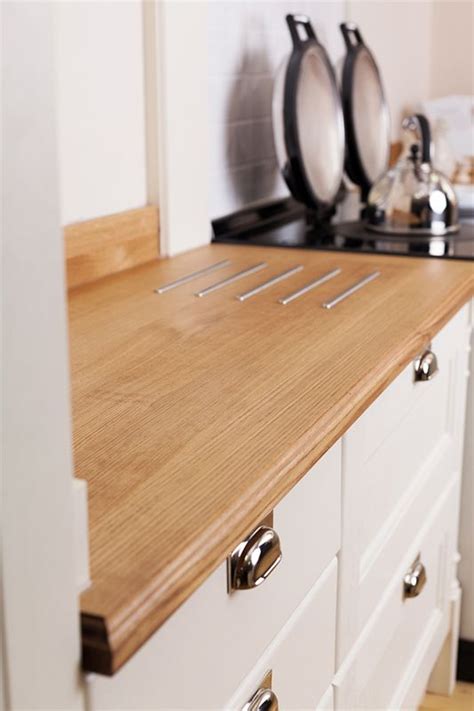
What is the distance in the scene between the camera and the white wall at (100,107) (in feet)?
4.71

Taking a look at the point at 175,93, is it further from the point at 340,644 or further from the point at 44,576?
the point at 44,576

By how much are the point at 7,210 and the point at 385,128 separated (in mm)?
2091

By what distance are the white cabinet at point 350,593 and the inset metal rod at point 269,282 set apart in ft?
0.84

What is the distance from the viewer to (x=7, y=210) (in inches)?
18.2

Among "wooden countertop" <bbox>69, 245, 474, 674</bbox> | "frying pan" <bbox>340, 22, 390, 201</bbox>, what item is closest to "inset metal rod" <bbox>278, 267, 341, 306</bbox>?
"wooden countertop" <bbox>69, 245, 474, 674</bbox>

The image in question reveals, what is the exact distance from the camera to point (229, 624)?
2.53 ft

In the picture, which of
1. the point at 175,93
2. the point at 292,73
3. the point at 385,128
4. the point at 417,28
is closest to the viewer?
the point at 175,93

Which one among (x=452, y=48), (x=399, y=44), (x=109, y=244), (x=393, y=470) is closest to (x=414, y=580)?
(x=393, y=470)

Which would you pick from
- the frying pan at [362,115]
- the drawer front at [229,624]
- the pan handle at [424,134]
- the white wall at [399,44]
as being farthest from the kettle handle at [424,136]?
the drawer front at [229,624]

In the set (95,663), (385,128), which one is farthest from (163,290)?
(385,128)

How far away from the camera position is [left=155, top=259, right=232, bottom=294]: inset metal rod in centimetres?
146

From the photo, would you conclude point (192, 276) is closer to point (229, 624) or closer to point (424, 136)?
point (424, 136)

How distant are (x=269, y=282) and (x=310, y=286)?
0.07 metres

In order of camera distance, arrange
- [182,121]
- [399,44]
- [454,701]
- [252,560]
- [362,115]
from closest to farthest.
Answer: [252,560] → [182,121] → [454,701] → [362,115] → [399,44]
